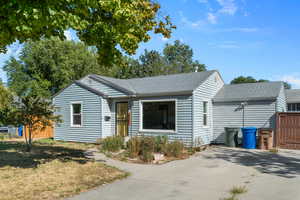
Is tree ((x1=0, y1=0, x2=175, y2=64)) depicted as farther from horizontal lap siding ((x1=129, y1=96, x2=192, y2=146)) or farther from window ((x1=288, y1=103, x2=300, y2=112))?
window ((x1=288, y1=103, x2=300, y2=112))

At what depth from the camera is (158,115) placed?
19.2 meters

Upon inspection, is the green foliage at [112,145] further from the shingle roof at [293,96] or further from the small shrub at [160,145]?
the shingle roof at [293,96]

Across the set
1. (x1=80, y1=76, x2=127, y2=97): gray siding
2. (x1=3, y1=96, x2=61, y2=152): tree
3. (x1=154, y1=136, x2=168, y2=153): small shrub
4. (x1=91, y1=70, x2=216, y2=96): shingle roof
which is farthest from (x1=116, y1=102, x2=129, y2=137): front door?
(x1=3, y1=96, x2=61, y2=152): tree

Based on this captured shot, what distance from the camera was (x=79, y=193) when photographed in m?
5.37

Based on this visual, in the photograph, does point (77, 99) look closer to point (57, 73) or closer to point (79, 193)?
point (79, 193)

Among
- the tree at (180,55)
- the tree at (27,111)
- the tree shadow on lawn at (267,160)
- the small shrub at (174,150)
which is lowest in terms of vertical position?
the tree shadow on lawn at (267,160)

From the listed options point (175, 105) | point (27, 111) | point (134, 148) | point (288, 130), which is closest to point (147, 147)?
point (134, 148)

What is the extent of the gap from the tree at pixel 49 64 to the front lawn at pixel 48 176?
1978cm

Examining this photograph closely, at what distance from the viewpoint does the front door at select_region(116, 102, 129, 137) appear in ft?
45.2

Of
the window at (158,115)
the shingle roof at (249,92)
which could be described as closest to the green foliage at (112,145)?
the shingle roof at (249,92)

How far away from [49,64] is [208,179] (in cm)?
2540

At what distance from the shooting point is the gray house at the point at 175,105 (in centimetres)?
1186

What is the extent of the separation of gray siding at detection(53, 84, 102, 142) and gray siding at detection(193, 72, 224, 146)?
213 inches

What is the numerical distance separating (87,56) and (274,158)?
25039 millimetres
